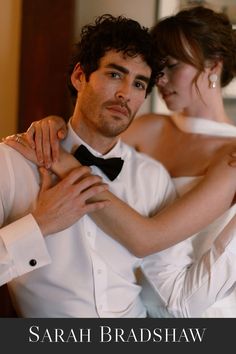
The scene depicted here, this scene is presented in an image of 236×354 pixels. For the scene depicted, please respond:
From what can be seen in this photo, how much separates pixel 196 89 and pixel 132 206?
1.63 feet

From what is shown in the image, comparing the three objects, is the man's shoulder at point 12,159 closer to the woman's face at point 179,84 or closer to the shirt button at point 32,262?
the shirt button at point 32,262

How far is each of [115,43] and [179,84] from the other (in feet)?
1.11

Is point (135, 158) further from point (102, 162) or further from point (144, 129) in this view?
point (144, 129)

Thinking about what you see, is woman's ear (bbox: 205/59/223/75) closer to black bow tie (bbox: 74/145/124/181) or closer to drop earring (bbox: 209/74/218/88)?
drop earring (bbox: 209/74/218/88)

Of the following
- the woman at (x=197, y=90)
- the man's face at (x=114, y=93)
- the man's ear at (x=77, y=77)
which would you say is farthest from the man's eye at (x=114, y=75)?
the woman at (x=197, y=90)

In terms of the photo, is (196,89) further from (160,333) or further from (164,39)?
(160,333)

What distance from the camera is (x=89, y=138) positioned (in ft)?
5.01

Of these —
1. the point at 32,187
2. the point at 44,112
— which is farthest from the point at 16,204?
the point at 44,112

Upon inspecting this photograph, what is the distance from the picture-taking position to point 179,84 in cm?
173

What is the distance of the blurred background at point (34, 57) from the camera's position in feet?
7.12

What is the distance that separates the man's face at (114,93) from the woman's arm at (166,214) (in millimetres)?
155

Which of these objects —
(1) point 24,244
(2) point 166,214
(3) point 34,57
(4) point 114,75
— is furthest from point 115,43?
(3) point 34,57

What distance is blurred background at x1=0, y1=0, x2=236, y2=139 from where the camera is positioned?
85.4 inches

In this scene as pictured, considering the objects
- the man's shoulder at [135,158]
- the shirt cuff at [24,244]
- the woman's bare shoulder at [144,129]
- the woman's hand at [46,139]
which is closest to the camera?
the shirt cuff at [24,244]
